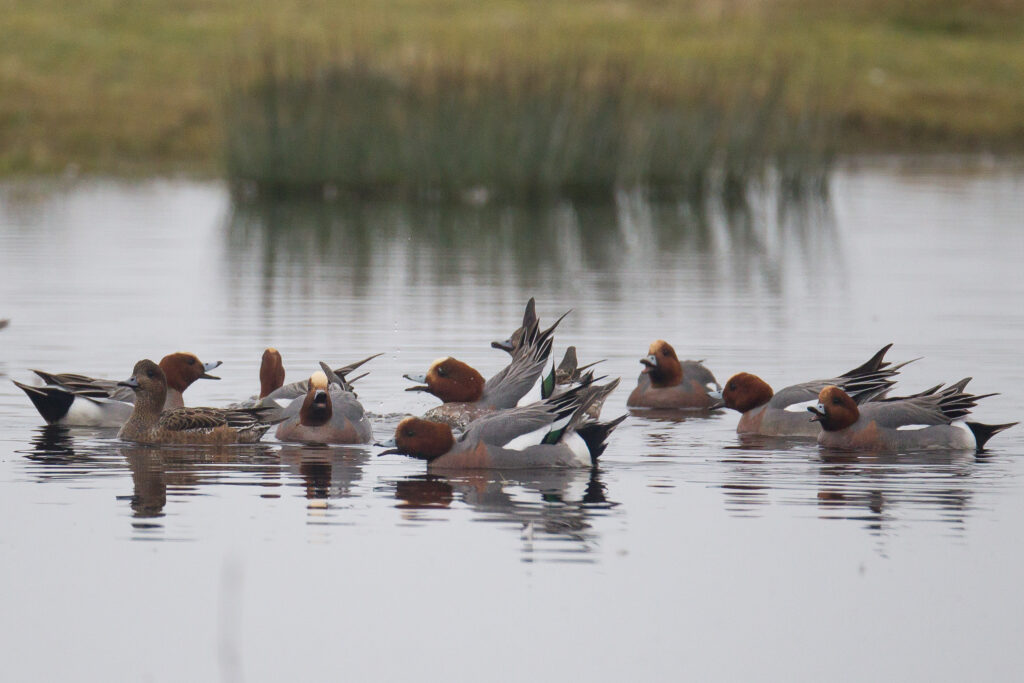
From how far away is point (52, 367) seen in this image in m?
12.6

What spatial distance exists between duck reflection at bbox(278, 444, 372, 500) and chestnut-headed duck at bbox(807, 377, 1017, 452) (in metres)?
2.52

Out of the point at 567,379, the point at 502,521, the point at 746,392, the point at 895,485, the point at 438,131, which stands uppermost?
the point at 438,131

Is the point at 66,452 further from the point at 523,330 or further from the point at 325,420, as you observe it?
the point at 523,330

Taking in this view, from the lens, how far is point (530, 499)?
8328mm

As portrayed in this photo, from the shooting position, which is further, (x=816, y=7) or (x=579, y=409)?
(x=816, y=7)

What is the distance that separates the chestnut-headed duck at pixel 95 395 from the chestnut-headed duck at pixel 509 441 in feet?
7.05

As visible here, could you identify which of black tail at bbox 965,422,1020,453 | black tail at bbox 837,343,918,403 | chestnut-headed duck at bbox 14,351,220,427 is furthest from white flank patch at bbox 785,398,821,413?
chestnut-headed duck at bbox 14,351,220,427

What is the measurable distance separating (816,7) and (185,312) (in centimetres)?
5076

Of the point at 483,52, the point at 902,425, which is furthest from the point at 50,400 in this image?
the point at 483,52

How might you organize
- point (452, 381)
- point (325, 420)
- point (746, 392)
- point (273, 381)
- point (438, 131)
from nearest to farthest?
1. point (325, 420)
2. point (452, 381)
3. point (746, 392)
4. point (273, 381)
5. point (438, 131)

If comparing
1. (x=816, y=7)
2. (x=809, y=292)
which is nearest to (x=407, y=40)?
(x=816, y=7)

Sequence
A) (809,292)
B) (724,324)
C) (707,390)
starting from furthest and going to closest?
(809,292)
(724,324)
(707,390)

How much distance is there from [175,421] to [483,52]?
28.4 metres

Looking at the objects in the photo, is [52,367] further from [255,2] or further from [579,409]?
[255,2]
